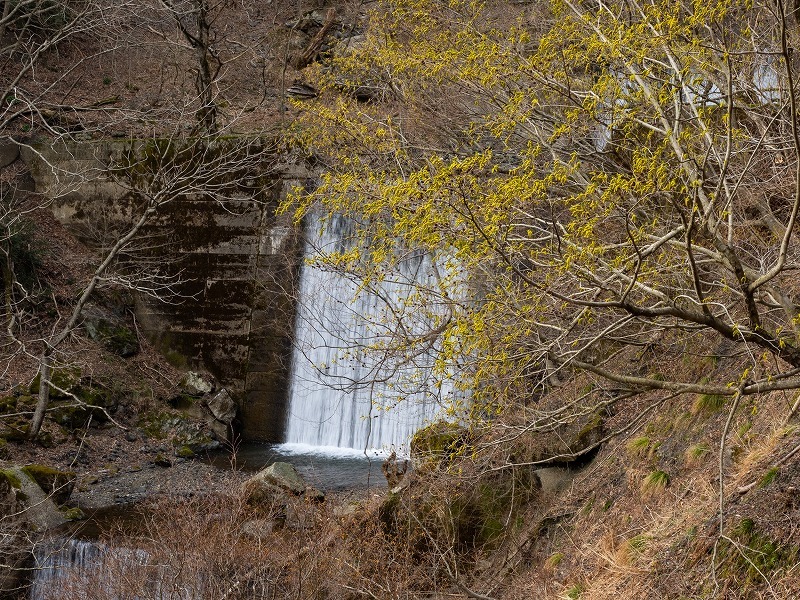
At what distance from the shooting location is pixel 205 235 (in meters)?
16.1

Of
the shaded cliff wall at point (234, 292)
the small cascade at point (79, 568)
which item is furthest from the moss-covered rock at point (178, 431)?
the small cascade at point (79, 568)

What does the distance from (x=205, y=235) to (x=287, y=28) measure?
344 inches

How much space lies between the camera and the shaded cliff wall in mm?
15203

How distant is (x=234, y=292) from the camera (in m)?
15.7

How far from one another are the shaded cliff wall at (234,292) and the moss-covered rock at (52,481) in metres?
4.83

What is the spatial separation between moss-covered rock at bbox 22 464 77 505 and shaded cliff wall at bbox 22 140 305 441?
15.9ft

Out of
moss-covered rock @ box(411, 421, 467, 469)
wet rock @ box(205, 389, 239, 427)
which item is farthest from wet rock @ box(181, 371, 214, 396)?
moss-covered rock @ box(411, 421, 467, 469)

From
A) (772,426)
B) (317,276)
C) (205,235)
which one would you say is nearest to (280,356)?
(317,276)

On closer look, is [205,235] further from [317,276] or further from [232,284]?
[317,276]

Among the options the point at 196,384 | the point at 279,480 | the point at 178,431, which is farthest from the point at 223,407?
the point at 279,480

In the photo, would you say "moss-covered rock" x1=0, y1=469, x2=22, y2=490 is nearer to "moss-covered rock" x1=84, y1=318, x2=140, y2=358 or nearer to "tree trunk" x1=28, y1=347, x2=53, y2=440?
"tree trunk" x1=28, y1=347, x2=53, y2=440

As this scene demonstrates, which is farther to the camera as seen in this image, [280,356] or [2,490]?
A: [280,356]

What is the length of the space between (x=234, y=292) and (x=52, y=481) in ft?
19.7

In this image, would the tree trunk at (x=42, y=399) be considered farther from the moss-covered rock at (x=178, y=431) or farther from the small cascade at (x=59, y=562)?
the small cascade at (x=59, y=562)
